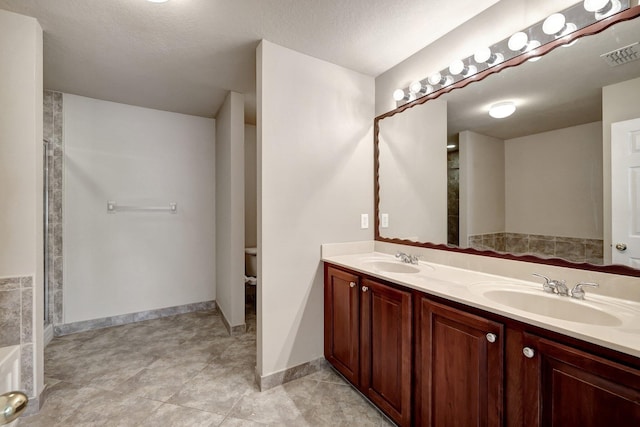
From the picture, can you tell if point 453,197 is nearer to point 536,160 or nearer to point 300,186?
point 536,160

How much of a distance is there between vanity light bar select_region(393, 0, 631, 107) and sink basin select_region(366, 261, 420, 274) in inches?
48.0

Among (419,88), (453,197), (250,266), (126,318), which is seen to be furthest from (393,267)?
(126,318)


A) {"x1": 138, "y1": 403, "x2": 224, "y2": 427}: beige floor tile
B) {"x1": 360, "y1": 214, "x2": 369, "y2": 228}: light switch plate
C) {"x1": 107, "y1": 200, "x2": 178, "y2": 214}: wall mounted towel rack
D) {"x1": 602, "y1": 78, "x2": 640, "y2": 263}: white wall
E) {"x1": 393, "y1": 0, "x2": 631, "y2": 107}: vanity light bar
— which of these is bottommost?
{"x1": 138, "y1": 403, "x2": 224, "y2": 427}: beige floor tile

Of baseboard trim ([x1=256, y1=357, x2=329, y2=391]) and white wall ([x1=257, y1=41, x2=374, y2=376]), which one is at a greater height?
white wall ([x1=257, y1=41, x2=374, y2=376])

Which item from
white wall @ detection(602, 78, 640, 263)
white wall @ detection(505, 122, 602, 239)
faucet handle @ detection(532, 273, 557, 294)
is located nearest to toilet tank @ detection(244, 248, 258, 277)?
white wall @ detection(505, 122, 602, 239)

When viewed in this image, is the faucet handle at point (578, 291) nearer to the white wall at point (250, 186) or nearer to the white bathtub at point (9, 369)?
the white bathtub at point (9, 369)

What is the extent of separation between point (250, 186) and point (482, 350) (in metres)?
3.30

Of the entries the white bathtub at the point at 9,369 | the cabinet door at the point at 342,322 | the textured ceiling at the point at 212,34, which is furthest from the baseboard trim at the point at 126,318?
the white bathtub at the point at 9,369

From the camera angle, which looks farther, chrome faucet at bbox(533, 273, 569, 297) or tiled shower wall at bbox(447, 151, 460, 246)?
tiled shower wall at bbox(447, 151, 460, 246)

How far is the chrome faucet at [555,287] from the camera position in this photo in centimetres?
119

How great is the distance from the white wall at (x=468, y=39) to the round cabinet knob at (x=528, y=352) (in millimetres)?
1529

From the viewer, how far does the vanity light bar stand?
3.84 feet

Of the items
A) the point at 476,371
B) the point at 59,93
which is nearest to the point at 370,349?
the point at 476,371

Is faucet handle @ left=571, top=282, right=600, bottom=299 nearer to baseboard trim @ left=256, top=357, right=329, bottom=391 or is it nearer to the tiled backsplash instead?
the tiled backsplash
